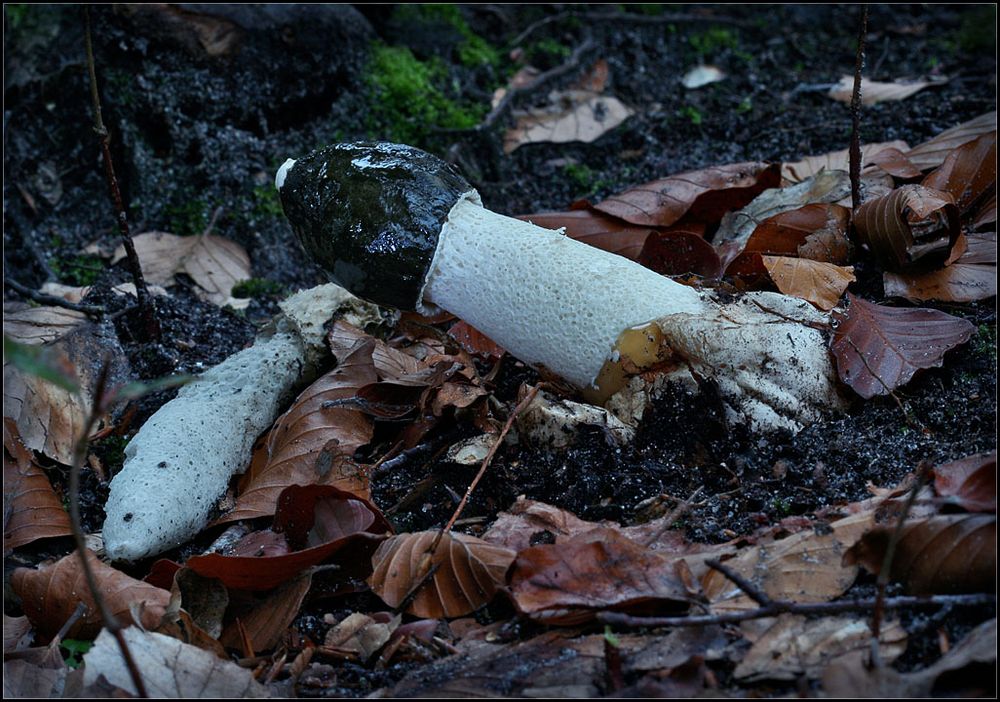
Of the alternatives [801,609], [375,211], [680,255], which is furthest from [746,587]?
[680,255]


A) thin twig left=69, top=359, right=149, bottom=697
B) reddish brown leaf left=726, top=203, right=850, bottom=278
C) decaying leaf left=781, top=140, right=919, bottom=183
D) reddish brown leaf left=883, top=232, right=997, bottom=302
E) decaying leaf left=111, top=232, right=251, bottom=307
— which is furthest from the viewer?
decaying leaf left=111, top=232, right=251, bottom=307

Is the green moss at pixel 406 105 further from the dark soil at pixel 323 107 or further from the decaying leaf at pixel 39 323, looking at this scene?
the decaying leaf at pixel 39 323

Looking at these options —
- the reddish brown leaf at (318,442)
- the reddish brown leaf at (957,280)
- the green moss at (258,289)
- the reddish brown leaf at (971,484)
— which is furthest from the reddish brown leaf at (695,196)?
the reddish brown leaf at (971,484)

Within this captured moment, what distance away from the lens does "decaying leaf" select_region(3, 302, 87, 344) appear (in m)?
2.98

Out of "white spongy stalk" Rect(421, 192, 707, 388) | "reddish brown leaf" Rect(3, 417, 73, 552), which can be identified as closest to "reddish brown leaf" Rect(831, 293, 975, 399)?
"white spongy stalk" Rect(421, 192, 707, 388)

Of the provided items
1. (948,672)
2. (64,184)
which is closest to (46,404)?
(64,184)

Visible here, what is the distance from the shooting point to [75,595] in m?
2.15

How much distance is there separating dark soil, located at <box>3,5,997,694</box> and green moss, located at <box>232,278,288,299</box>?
0.07ft

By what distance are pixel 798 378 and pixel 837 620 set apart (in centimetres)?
87

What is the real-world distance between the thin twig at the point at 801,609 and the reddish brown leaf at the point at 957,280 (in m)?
1.42

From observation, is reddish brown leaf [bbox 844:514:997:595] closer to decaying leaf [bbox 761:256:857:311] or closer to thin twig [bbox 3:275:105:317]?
decaying leaf [bbox 761:256:857:311]

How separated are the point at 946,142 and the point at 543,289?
1.95 metres

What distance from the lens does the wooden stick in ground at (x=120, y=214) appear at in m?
2.92

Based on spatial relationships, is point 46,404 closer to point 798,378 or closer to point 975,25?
point 798,378
